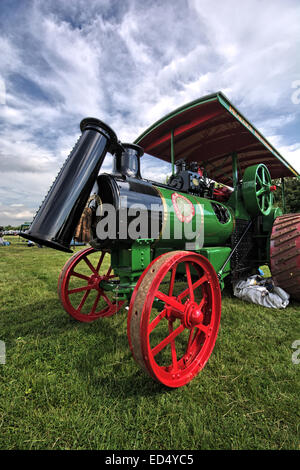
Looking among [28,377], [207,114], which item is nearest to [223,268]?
[207,114]

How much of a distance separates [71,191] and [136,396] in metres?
1.45

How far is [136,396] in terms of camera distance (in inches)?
55.4

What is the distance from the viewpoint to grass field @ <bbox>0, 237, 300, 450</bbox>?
1.12 meters

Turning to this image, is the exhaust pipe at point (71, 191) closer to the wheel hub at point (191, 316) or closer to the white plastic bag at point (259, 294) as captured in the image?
the wheel hub at point (191, 316)

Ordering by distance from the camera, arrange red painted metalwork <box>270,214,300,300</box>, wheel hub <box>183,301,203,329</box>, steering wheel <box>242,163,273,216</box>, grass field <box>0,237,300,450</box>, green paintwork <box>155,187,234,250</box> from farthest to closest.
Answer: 1. steering wheel <box>242,163,273,216</box>
2. red painted metalwork <box>270,214,300,300</box>
3. green paintwork <box>155,187,234,250</box>
4. wheel hub <box>183,301,203,329</box>
5. grass field <box>0,237,300,450</box>

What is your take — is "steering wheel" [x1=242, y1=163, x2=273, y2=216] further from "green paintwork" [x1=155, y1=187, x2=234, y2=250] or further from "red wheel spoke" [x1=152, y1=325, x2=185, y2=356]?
"red wheel spoke" [x1=152, y1=325, x2=185, y2=356]

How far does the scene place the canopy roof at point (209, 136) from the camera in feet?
8.91

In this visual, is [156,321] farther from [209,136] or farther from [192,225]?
[209,136]

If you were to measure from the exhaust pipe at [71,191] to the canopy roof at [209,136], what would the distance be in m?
1.52

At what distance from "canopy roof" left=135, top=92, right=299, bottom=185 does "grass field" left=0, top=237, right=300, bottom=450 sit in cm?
260

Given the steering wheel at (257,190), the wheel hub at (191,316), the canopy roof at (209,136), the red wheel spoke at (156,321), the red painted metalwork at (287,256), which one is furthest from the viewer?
the steering wheel at (257,190)

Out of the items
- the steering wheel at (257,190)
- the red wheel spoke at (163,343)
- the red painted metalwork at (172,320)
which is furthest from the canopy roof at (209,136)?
the red wheel spoke at (163,343)

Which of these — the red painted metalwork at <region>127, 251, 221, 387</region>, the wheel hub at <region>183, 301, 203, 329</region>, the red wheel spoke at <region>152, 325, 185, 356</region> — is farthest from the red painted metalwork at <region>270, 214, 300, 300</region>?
the red wheel spoke at <region>152, 325, 185, 356</region>

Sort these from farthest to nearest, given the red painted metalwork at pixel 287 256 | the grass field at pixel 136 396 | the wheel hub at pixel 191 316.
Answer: the red painted metalwork at pixel 287 256 → the wheel hub at pixel 191 316 → the grass field at pixel 136 396
